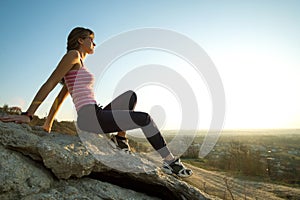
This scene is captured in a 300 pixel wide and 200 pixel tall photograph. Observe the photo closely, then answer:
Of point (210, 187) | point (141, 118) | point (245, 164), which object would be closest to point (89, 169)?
point (141, 118)

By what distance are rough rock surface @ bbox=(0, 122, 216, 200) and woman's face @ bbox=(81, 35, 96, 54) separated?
1.37 m

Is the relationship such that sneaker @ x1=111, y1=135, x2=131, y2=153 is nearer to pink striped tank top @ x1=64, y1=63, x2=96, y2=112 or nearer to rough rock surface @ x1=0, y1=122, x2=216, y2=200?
rough rock surface @ x1=0, y1=122, x2=216, y2=200

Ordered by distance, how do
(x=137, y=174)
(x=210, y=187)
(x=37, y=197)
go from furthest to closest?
(x=210, y=187), (x=137, y=174), (x=37, y=197)

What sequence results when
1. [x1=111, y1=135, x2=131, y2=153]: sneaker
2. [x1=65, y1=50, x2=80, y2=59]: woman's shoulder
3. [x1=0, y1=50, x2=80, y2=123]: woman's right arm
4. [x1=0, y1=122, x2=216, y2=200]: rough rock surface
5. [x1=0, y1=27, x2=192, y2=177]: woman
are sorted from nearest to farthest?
[x1=0, y1=122, x2=216, y2=200]: rough rock surface < [x1=0, y1=50, x2=80, y2=123]: woman's right arm < [x1=65, y1=50, x2=80, y2=59]: woman's shoulder < [x1=0, y1=27, x2=192, y2=177]: woman < [x1=111, y1=135, x2=131, y2=153]: sneaker

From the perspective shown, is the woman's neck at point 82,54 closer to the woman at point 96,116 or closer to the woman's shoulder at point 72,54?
the woman at point 96,116

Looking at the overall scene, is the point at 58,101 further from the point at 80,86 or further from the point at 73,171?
the point at 73,171

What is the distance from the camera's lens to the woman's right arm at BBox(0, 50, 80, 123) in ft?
10.4

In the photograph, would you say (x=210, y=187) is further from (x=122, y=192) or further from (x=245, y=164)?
(x=245, y=164)

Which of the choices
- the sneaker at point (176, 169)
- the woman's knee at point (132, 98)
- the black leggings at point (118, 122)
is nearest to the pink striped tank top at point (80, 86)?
the black leggings at point (118, 122)

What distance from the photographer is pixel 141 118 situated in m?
3.71

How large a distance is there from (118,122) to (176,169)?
1.11 meters

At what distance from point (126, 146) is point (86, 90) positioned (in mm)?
1103

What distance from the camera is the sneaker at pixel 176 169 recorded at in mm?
3780

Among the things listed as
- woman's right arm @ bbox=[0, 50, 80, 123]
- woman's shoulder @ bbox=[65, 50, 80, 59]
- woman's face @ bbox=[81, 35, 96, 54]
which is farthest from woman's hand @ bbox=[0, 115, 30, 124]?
woman's face @ bbox=[81, 35, 96, 54]
